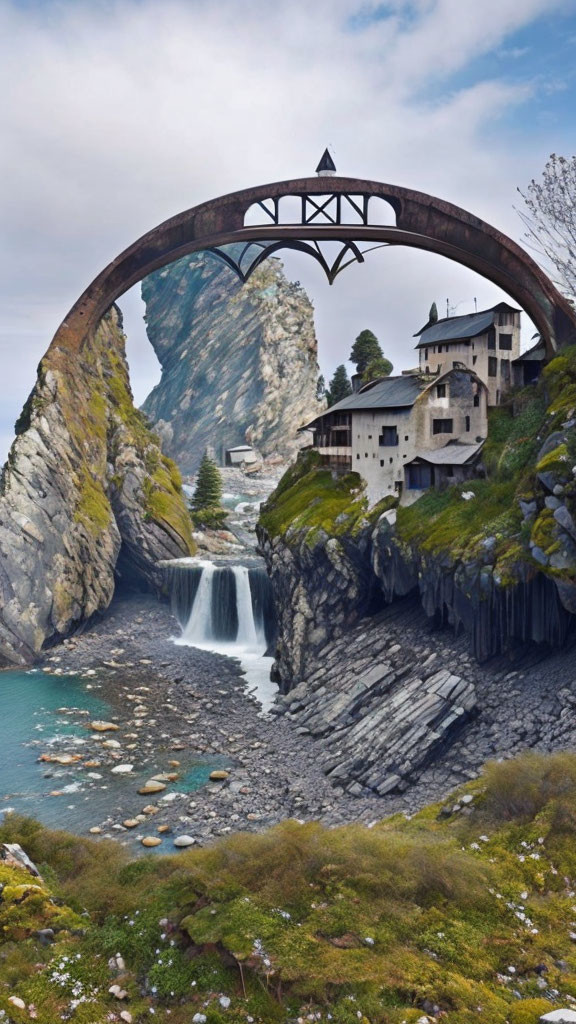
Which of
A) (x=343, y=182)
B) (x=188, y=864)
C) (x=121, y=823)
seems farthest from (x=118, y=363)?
(x=188, y=864)

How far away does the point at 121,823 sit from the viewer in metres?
29.3

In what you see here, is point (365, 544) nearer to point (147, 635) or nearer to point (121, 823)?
point (121, 823)

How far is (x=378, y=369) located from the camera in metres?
63.4

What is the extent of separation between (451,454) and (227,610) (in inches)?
1091

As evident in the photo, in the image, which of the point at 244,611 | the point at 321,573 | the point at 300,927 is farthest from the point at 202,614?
the point at 300,927

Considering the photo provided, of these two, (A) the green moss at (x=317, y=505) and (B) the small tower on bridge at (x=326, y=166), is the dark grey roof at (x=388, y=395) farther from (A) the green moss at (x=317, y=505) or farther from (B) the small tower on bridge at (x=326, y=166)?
(B) the small tower on bridge at (x=326, y=166)

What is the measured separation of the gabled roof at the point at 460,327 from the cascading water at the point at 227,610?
2467cm

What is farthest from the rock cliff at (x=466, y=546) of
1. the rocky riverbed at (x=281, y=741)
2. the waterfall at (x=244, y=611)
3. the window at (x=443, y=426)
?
the waterfall at (x=244, y=611)

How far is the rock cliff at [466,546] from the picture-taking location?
3044 centimetres

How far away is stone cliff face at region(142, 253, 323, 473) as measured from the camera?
512ft

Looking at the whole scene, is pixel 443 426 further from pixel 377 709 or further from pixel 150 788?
pixel 150 788

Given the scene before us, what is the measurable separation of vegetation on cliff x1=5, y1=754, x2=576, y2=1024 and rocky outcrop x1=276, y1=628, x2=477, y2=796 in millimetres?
10022

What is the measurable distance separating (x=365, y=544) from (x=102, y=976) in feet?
98.4

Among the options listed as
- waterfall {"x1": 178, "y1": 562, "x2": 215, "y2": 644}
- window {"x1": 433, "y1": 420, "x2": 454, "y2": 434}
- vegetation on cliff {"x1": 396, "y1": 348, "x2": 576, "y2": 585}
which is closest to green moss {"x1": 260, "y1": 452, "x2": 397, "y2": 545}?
vegetation on cliff {"x1": 396, "y1": 348, "x2": 576, "y2": 585}
